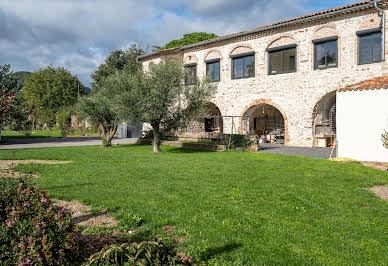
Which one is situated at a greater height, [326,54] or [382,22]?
[382,22]

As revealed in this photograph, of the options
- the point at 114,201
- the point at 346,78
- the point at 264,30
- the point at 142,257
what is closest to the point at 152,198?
the point at 114,201

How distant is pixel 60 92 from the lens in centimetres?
4816

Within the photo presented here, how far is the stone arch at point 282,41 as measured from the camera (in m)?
18.9

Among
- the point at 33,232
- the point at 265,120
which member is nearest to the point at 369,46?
the point at 265,120

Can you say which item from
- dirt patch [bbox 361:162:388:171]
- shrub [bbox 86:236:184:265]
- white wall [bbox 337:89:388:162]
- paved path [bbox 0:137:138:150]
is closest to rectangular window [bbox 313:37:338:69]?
white wall [bbox 337:89:388:162]

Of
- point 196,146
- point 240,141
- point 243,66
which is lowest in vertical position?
point 196,146

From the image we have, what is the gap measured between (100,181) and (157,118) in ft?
23.8

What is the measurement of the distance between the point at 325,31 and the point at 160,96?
10869mm

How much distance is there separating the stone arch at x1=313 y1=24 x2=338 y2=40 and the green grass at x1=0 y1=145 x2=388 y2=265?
11.3 meters

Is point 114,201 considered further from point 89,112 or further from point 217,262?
point 89,112

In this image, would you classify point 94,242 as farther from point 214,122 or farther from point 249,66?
point 214,122

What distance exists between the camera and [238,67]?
21672 millimetres

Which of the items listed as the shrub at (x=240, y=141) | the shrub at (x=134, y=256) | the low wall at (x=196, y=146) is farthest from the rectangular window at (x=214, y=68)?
the shrub at (x=134, y=256)

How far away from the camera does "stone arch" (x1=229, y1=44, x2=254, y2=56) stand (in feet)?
68.5
